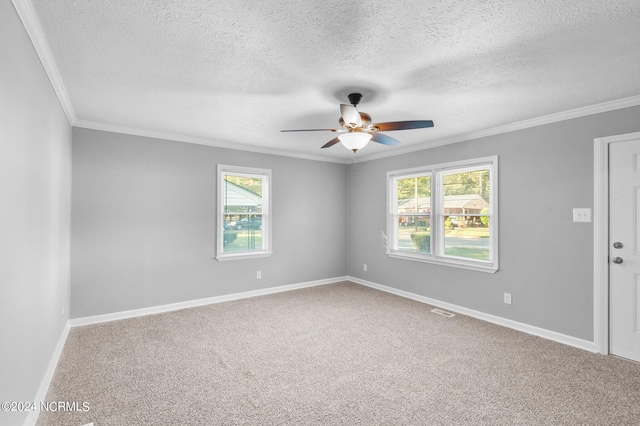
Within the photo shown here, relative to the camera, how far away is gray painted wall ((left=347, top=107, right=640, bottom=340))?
3.29 meters

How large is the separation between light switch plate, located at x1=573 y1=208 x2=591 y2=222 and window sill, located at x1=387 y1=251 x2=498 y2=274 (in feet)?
3.34

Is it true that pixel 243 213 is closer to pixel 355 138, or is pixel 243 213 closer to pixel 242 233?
pixel 242 233

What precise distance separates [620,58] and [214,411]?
378 cm

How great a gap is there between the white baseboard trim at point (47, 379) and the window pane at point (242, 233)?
223 centimetres

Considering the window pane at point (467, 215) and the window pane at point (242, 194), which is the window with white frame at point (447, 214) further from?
the window pane at point (242, 194)

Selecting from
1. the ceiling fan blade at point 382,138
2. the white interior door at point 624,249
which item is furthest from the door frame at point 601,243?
the ceiling fan blade at point 382,138

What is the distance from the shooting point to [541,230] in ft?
12.0

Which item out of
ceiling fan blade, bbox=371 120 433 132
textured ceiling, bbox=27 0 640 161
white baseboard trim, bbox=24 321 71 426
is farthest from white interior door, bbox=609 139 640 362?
white baseboard trim, bbox=24 321 71 426

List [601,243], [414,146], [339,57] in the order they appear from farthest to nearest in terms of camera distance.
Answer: [414,146] → [601,243] → [339,57]

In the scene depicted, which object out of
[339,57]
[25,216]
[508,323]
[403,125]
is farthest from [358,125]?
[508,323]

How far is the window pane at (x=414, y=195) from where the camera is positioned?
16.4 feet

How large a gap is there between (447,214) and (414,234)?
0.71 m

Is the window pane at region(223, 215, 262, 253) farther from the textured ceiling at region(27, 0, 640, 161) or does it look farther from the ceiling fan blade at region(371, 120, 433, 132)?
the ceiling fan blade at region(371, 120, 433, 132)

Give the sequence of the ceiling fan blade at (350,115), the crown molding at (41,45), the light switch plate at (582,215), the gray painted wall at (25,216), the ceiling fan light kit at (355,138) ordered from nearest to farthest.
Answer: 1. the gray painted wall at (25,216)
2. the crown molding at (41,45)
3. the ceiling fan blade at (350,115)
4. the ceiling fan light kit at (355,138)
5. the light switch plate at (582,215)
